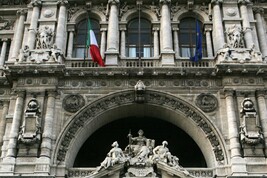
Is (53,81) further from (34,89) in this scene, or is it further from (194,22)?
(194,22)

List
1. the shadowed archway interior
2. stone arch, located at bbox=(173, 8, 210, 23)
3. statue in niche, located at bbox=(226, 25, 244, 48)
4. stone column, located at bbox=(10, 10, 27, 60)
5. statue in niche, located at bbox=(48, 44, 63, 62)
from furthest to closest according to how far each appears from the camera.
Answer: stone arch, located at bbox=(173, 8, 210, 23) < stone column, located at bbox=(10, 10, 27, 60) < the shadowed archway interior < statue in niche, located at bbox=(226, 25, 244, 48) < statue in niche, located at bbox=(48, 44, 63, 62)

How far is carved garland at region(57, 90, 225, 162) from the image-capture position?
22.0 m

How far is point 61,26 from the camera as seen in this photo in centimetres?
2567

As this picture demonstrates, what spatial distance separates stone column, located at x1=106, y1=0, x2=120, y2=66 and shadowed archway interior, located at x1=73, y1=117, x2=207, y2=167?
142 inches

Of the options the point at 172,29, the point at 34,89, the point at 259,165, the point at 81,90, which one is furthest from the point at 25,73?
the point at 259,165

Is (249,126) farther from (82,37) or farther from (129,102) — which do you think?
(82,37)

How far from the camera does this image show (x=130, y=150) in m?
22.0

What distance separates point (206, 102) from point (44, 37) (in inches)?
388

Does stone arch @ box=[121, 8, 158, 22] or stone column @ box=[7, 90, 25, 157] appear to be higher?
stone arch @ box=[121, 8, 158, 22]

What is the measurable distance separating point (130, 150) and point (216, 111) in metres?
4.95

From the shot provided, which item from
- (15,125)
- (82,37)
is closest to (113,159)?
(15,125)

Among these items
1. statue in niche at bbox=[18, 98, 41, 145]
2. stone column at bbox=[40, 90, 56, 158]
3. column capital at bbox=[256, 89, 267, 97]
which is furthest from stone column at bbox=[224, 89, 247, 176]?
statue in niche at bbox=[18, 98, 41, 145]

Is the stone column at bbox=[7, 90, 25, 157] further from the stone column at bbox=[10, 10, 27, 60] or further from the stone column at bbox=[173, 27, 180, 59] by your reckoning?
the stone column at bbox=[173, 27, 180, 59]

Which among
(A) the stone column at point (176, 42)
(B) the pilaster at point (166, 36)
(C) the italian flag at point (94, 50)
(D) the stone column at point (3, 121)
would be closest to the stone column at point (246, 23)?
(A) the stone column at point (176, 42)
